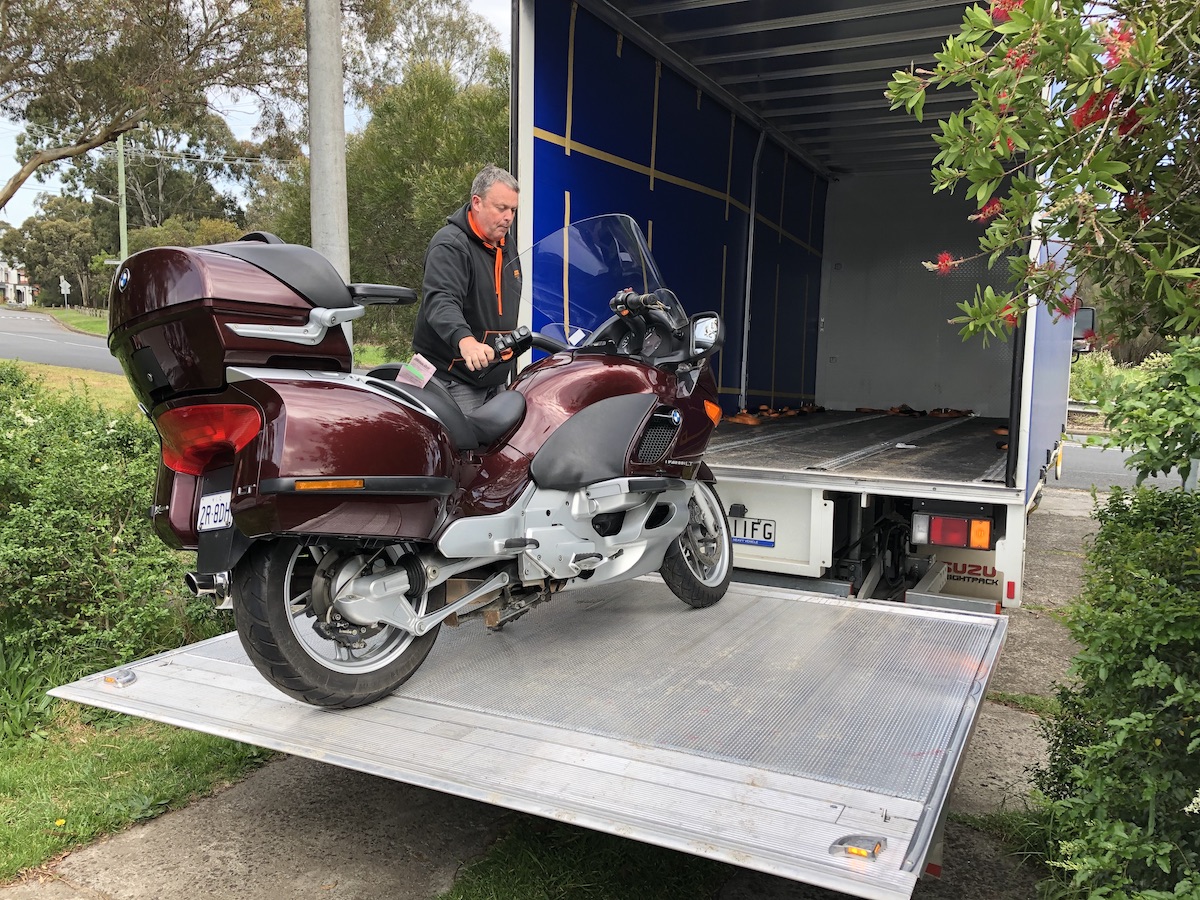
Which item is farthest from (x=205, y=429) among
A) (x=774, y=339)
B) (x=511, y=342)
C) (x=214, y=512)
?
(x=774, y=339)

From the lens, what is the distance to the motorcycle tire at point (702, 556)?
12.7 ft

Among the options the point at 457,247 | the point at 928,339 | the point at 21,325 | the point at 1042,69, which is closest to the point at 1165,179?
the point at 1042,69

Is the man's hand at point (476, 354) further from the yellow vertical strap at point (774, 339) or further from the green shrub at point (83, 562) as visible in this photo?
the yellow vertical strap at point (774, 339)

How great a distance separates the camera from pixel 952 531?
4.00m

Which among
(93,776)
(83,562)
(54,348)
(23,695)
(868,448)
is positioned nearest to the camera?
(93,776)

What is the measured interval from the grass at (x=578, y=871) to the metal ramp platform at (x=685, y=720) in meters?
0.52

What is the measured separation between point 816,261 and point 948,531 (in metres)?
8.05

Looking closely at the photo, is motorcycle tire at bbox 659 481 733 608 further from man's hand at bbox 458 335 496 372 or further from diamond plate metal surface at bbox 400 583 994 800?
man's hand at bbox 458 335 496 372

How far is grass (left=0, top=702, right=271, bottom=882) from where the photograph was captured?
9.70ft

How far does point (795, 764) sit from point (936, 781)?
0.34 metres

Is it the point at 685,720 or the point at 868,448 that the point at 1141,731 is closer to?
the point at 685,720

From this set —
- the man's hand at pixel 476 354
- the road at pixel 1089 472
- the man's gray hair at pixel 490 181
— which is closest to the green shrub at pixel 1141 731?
the man's hand at pixel 476 354

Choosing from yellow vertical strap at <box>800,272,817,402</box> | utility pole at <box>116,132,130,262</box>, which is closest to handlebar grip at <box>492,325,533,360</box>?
yellow vertical strap at <box>800,272,817,402</box>

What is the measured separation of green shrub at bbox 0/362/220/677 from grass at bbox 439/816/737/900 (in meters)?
1.94
